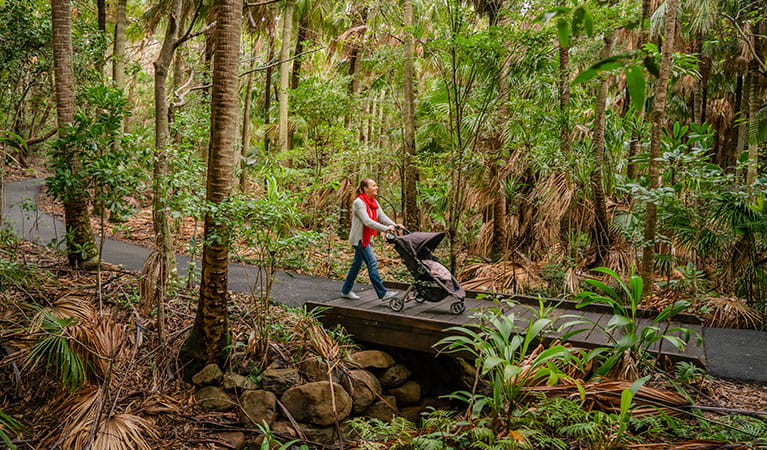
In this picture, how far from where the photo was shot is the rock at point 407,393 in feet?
19.3

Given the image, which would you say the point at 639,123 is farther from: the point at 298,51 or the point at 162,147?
the point at 298,51

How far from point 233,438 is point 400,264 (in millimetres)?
6621

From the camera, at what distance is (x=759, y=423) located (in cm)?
313

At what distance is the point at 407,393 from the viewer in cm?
591

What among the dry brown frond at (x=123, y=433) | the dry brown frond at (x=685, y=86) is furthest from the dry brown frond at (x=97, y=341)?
the dry brown frond at (x=685, y=86)

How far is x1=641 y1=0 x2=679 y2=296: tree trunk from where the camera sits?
573 cm

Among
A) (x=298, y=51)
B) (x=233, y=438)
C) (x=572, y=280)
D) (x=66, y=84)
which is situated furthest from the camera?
(x=298, y=51)

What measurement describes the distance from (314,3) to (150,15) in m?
4.71

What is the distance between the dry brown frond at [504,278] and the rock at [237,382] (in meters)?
4.39

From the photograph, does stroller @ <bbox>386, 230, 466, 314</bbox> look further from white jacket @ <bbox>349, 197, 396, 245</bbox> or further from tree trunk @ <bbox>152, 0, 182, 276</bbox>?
tree trunk @ <bbox>152, 0, 182, 276</bbox>

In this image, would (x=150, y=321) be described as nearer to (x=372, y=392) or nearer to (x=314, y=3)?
(x=372, y=392)

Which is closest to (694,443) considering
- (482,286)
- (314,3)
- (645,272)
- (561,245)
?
(645,272)

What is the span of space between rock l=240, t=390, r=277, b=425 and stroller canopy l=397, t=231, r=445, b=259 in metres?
2.43

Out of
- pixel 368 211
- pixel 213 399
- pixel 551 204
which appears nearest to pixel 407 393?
pixel 213 399
